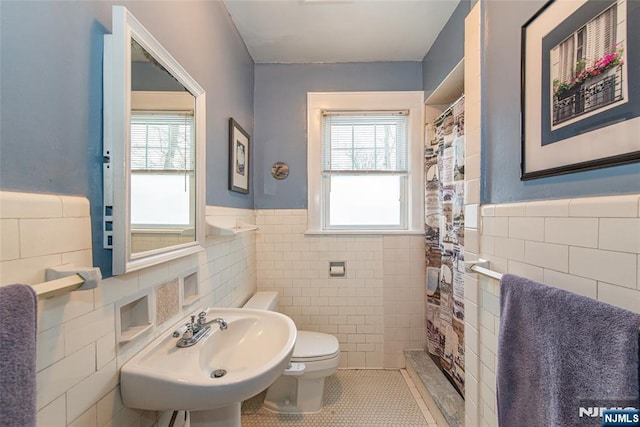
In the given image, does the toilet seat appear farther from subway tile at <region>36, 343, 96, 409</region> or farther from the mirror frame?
the mirror frame

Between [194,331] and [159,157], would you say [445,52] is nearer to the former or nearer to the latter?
[159,157]

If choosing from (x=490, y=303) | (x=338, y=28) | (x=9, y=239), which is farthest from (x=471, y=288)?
(x=338, y=28)

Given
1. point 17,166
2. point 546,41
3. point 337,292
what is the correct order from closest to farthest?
point 17,166 → point 546,41 → point 337,292

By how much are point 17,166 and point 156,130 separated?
1.47ft

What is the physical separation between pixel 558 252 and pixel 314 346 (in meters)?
1.39

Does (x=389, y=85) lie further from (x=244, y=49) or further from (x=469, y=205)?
(x=469, y=205)

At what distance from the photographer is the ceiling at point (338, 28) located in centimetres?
156

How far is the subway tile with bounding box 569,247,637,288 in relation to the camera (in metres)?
0.60

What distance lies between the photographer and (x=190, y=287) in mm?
1160

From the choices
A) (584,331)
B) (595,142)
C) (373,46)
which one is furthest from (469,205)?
(373,46)

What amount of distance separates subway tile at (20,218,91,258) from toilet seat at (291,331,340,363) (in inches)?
47.8

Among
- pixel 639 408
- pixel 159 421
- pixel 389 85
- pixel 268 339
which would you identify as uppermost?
pixel 389 85

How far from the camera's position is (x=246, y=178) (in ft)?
6.24

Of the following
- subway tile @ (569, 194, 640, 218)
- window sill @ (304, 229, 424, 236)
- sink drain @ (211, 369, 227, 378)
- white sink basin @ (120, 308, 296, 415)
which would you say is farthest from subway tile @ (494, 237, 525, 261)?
sink drain @ (211, 369, 227, 378)
